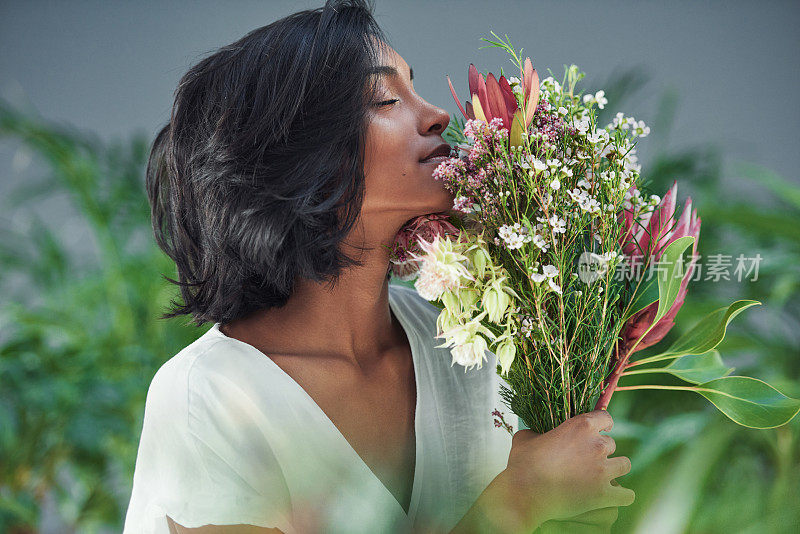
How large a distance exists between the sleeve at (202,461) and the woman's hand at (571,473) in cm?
28

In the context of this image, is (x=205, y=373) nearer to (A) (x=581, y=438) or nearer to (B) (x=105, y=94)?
(A) (x=581, y=438)

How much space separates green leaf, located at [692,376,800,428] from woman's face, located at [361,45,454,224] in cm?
32

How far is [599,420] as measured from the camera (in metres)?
0.65

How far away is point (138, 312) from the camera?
1697mm

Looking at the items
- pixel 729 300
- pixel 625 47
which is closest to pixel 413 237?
pixel 729 300

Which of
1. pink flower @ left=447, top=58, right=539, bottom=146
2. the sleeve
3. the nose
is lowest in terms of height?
the sleeve

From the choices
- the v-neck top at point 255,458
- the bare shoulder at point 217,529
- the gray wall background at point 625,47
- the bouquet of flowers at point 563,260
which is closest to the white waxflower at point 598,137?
the bouquet of flowers at point 563,260

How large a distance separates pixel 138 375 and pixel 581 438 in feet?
4.19

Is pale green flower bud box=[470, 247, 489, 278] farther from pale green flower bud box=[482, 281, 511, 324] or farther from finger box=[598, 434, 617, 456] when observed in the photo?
finger box=[598, 434, 617, 456]

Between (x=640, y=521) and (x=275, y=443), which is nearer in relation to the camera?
(x=640, y=521)

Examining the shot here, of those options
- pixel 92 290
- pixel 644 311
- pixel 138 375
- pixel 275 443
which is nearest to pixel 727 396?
pixel 644 311

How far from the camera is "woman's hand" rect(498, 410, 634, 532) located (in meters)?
0.65

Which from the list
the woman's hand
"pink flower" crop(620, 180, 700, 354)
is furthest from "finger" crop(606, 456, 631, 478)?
"pink flower" crop(620, 180, 700, 354)

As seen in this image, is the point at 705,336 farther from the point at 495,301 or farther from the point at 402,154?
the point at 402,154
